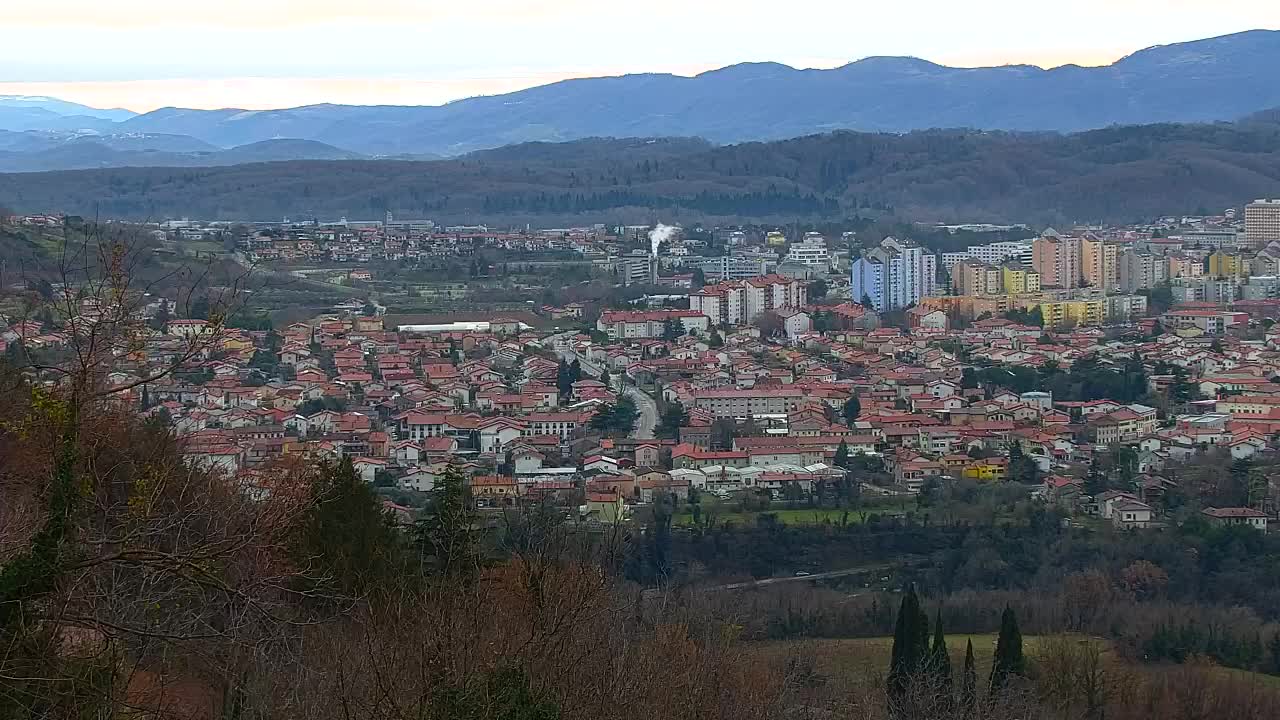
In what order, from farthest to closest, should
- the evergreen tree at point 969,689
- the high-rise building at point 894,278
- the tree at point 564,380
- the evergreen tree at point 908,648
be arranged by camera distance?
the high-rise building at point 894,278 < the tree at point 564,380 < the evergreen tree at point 908,648 < the evergreen tree at point 969,689

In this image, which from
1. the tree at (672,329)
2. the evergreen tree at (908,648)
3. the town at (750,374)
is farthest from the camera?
the tree at (672,329)

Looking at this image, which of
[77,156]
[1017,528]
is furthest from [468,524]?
[77,156]

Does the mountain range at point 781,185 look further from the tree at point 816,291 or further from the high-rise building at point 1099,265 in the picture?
the tree at point 816,291

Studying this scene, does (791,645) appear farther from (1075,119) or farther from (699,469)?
(1075,119)

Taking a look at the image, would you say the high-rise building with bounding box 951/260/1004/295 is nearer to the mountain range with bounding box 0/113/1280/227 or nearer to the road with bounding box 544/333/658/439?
the road with bounding box 544/333/658/439

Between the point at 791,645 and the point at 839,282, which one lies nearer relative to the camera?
the point at 791,645

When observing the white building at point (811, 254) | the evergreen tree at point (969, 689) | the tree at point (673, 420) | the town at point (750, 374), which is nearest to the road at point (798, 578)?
the town at point (750, 374)

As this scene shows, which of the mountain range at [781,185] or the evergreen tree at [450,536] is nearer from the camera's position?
the evergreen tree at [450,536]
